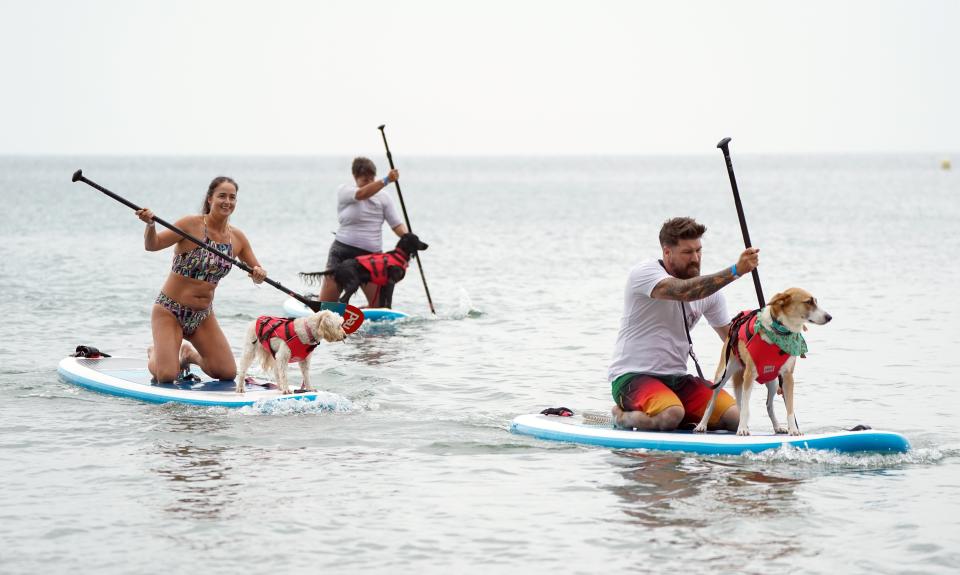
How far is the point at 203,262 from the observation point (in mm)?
10375

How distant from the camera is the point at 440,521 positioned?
24.0 ft

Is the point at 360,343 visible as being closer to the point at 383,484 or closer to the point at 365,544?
the point at 383,484

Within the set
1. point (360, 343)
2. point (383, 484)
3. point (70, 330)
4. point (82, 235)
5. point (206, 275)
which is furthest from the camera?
point (82, 235)

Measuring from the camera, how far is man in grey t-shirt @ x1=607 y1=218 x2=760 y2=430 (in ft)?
26.8

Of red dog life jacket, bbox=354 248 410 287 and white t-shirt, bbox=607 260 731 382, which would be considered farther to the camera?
red dog life jacket, bbox=354 248 410 287

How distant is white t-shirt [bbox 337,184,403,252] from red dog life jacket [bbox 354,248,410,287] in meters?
0.20

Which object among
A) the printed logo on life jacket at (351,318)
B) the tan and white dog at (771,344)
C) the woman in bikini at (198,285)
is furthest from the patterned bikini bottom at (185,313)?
the tan and white dog at (771,344)

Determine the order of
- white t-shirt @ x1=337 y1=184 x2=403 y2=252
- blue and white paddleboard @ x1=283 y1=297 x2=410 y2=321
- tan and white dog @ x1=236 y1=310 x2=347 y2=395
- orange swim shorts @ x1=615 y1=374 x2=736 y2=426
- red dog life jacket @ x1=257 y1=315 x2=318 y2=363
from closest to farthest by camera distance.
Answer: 1. orange swim shorts @ x1=615 y1=374 x2=736 y2=426
2. tan and white dog @ x1=236 y1=310 x2=347 y2=395
3. red dog life jacket @ x1=257 y1=315 x2=318 y2=363
4. white t-shirt @ x1=337 y1=184 x2=403 y2=252
5. blue and white paddleboard @ x1=283 y1=297 x2=410 y2=321

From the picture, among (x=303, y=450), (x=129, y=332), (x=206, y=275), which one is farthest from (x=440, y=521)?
(x=129, y=332)

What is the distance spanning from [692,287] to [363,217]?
800 centimetres

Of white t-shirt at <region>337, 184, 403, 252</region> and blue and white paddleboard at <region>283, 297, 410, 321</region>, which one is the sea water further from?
white t-shirt at <region>337, 184, 403, 252</region>

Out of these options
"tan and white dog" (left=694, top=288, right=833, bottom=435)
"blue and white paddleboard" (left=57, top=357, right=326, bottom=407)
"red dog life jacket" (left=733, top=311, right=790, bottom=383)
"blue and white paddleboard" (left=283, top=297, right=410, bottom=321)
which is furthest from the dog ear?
"blue and white paddleboard" (left=283, top=297, right=410, bottom=321)

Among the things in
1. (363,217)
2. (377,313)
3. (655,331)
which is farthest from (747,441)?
(377,313)

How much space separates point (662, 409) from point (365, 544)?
2461mm
